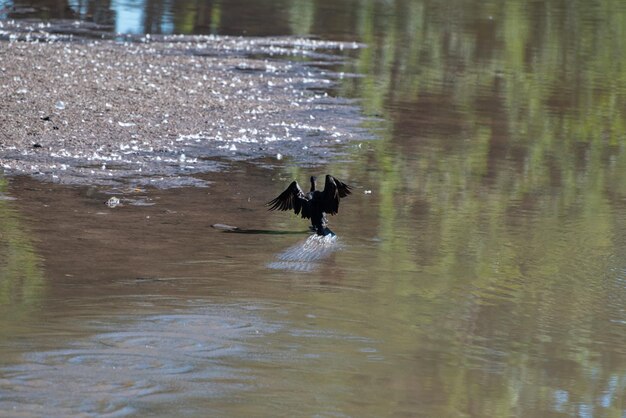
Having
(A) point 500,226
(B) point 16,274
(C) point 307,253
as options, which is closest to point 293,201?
(C) point 307,253

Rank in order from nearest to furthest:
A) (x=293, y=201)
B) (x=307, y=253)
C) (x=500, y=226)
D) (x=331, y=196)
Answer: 1. (x=307, y=253)
2. (x=331, y=196)
3. (x=293, y=201)
4. (x=500, y=226)

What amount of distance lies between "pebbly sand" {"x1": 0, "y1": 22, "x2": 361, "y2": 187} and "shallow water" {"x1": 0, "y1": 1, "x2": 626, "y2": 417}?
57cm

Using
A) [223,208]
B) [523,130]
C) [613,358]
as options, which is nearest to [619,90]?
[523,130]

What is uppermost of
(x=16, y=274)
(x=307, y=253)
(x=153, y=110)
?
(x=153, y=110)

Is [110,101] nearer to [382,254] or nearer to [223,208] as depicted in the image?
[223,208]

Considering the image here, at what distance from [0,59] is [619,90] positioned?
9241 millimetres

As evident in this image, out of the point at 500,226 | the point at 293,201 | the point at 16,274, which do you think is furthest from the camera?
the point at 500,226

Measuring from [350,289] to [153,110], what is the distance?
654cm

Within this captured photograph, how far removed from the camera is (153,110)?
13.3 meters

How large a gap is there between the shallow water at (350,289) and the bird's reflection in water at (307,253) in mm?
25

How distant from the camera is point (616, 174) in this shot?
11812 millimetres

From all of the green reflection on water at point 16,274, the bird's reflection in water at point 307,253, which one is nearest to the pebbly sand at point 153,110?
the green reflection on water at point 16,274

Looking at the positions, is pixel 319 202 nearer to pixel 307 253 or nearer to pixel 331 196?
pixel 331 196

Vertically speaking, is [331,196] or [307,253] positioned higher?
[331,196]
